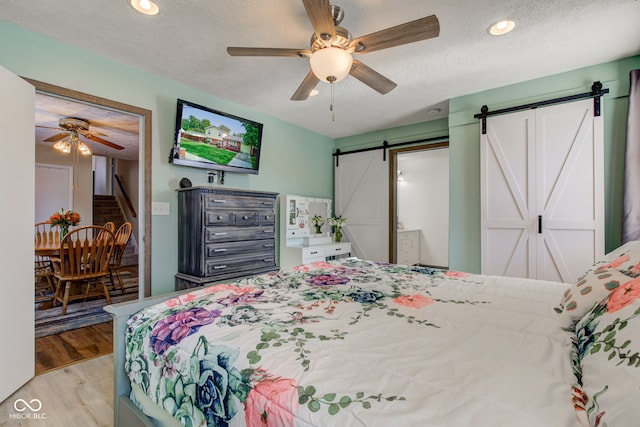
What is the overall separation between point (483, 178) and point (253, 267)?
269cm

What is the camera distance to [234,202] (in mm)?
3162

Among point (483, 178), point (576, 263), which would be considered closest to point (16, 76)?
point (483, 178)

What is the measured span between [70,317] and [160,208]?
5.68ft

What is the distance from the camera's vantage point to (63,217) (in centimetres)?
400

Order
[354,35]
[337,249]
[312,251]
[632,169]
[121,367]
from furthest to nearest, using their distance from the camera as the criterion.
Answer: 1. [337,249]
2. [312,251]
3. [632,169]
4. [354,35]
5. [121,367]

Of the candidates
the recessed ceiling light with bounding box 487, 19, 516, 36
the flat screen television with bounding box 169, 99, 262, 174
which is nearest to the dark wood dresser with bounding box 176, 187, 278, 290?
the flat screen television with bounding box 169, 99, 262, 174

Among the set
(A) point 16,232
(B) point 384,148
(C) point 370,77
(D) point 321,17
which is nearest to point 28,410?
(A) point 16,232

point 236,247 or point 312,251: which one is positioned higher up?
point 236,247

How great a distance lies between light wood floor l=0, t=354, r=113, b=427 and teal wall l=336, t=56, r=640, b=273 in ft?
11.2

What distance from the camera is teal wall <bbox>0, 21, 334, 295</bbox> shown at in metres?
2.26

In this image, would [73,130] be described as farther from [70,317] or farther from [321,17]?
[321,17]

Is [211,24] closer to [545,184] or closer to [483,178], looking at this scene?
A: [483,178]

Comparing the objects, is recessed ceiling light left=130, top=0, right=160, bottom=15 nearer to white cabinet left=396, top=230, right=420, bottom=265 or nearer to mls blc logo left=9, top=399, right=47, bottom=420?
mls blc logo left=9, top=399, right=47, bottom=420

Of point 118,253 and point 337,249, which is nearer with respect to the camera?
point 118,253
